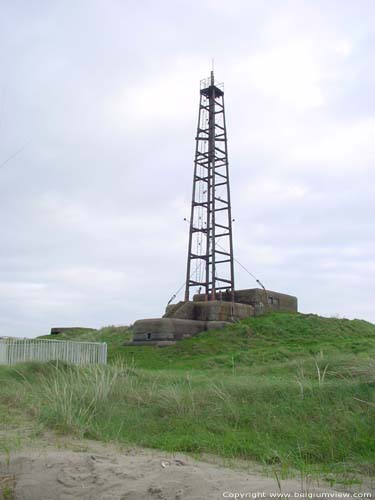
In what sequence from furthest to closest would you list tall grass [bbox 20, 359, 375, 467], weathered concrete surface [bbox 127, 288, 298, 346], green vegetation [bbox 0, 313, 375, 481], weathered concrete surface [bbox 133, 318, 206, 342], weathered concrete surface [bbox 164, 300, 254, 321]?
weathered concrete surface [bbox 164, 300, 254, 321] < weathered concrete surface [bbox 127, 288, 298, 346] < weathered concrete surface [bbox 133, 318, 206, 342] < tall grass [bbox 20, 359, 375, 467] < green vegetation [bbox 0, 313, 375, 481]

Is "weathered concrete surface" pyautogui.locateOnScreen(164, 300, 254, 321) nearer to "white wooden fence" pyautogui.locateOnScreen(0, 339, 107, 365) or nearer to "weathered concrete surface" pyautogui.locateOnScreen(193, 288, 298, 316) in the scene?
"weathered concrete surface" pyautogui.locateOnScreen(193, 288, 298, 316)

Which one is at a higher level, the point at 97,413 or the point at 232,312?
the point at 232,312

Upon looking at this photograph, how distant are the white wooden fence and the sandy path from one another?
35.6 feet

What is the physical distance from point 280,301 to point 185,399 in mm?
20488

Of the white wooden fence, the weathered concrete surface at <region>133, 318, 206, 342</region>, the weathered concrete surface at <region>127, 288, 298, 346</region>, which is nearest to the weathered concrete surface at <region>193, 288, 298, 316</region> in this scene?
the weathered concrete surface at <region>127, 288, 298, 346</region>

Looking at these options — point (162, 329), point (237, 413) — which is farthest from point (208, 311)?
point (237, 413)

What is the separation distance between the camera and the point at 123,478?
4988 mm

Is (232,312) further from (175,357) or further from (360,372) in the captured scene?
(360,372)

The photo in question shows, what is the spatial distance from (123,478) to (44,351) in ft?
43.0

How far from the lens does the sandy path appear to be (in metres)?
4.52

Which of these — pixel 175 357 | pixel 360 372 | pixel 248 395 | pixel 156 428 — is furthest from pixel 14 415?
pixel 175 357

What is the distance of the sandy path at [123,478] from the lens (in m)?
4.52

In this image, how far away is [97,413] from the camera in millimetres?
8070

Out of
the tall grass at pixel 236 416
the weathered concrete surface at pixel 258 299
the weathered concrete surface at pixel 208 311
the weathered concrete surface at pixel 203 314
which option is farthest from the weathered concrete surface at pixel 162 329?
the tall grass at pixel 236 416
